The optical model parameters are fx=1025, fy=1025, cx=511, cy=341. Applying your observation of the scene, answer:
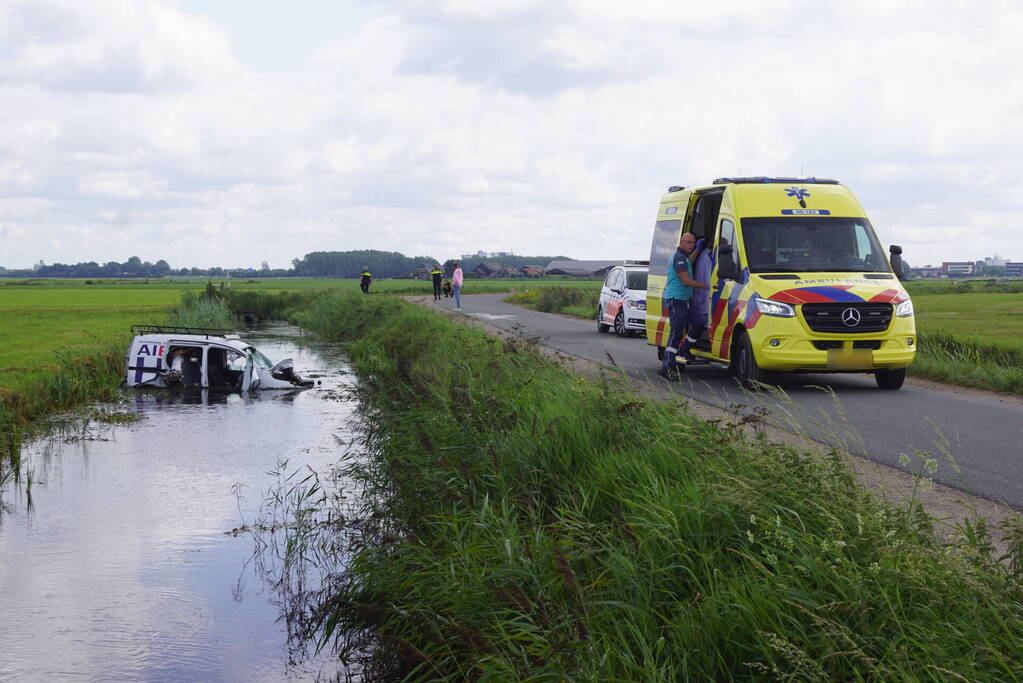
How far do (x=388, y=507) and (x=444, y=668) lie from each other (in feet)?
11.0

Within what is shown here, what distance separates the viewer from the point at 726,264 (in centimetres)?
1408

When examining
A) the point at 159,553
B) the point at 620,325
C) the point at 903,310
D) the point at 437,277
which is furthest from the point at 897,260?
the point at 437,277

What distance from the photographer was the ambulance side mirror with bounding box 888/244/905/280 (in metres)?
14.0

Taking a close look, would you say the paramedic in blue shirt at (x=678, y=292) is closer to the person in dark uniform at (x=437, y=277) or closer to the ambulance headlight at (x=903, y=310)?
the ambulance headlight at (x=903, y=310)

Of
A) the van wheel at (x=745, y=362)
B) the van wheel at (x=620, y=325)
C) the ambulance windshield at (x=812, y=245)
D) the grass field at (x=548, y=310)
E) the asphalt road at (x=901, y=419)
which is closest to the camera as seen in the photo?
the asphalt road at (x=901, y=419)

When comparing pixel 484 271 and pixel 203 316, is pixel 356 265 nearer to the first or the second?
pixel 484 271

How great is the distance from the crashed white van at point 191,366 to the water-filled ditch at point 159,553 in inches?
160

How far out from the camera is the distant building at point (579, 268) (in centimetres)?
17348

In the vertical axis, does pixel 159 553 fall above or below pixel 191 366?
below

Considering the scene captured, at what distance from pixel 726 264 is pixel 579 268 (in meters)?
167

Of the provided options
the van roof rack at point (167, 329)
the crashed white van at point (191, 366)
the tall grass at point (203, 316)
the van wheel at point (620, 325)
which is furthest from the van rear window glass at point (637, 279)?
the tall grass at point (203, 316)

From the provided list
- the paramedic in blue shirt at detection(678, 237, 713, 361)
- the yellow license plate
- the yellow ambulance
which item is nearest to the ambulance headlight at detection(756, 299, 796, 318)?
the yellow ambulance

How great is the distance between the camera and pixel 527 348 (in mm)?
13531

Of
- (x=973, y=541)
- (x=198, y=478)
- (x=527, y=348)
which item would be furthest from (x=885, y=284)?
(x=973, y=541)
